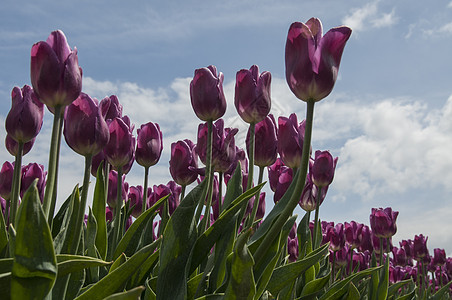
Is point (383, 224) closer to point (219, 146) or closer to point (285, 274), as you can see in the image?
point (219, 146)

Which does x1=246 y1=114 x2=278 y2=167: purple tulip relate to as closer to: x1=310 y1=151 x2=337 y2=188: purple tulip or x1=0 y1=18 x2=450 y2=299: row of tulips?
x1=0 y1=18 x2=450 y2=299: row of tulips

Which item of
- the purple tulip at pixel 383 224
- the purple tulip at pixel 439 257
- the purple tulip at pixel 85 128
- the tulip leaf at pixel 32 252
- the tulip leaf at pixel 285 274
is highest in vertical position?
the purple tulip at pixel 85 128

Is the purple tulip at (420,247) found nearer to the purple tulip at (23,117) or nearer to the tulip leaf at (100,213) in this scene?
the tulip leaf at (100,213)

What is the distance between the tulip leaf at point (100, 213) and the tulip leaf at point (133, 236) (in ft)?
0.22

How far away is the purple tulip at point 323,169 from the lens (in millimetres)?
2174

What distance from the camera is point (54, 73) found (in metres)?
1.32

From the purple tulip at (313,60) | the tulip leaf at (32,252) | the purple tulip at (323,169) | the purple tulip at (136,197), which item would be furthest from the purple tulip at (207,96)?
the purple tulip at (136,197)

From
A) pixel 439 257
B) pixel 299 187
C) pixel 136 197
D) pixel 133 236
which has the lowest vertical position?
pixel 439 257

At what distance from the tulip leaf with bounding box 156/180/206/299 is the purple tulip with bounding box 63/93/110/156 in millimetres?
315

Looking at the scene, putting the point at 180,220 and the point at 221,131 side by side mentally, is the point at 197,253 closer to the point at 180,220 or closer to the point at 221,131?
the point at 180,220

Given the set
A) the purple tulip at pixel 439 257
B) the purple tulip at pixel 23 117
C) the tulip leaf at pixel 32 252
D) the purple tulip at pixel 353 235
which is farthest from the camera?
the purple tulip at pixel 439 257

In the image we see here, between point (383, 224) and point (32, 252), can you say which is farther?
point (383, 224)

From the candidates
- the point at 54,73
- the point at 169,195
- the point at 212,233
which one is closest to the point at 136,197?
the point at 169,195

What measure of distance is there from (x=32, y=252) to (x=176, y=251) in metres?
0.54
